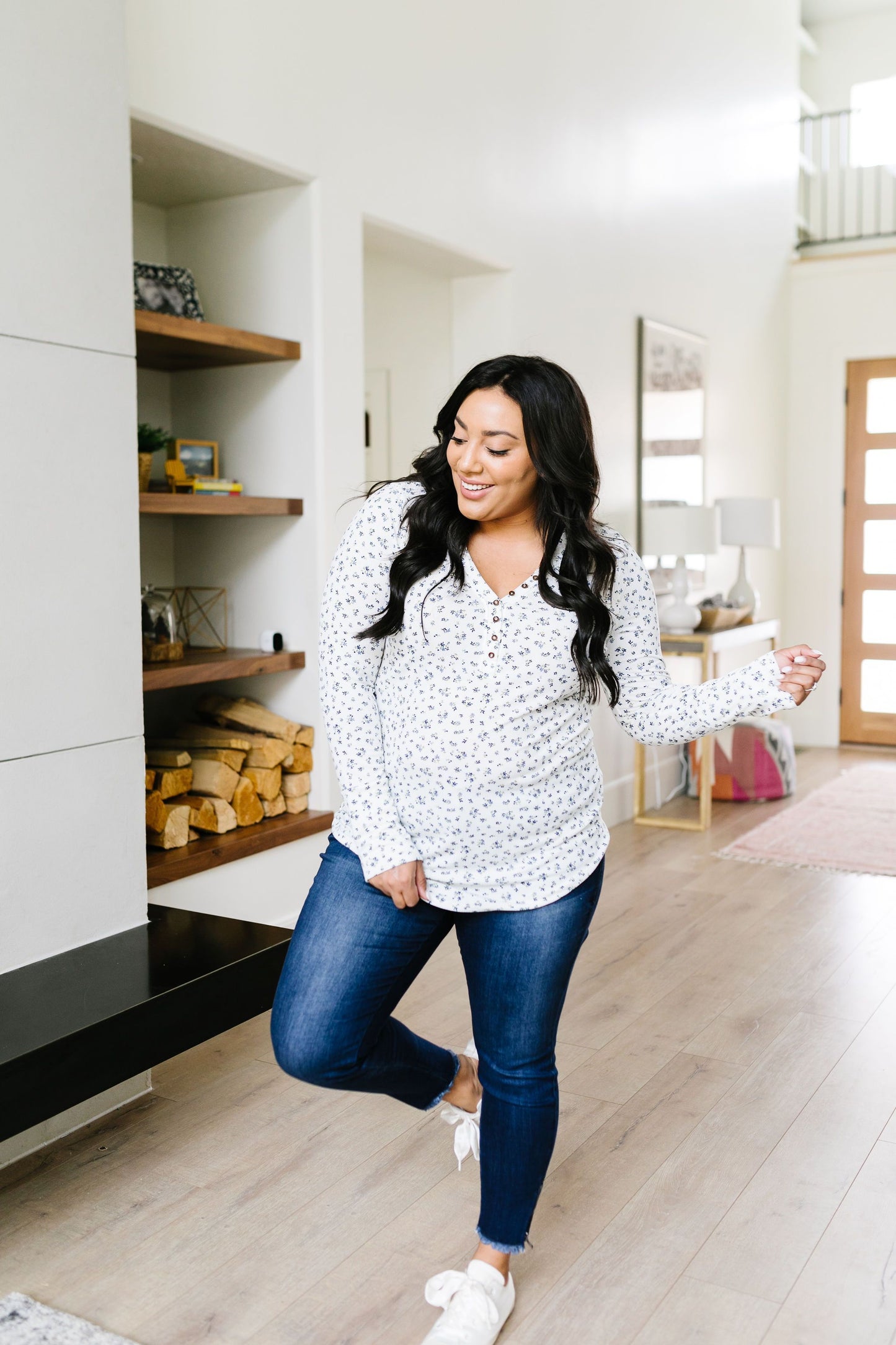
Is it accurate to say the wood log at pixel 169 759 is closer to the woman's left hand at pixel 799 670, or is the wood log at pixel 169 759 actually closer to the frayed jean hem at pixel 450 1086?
the frayed jean hem at pixel 450 1086

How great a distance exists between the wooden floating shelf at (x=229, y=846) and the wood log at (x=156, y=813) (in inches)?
2.5

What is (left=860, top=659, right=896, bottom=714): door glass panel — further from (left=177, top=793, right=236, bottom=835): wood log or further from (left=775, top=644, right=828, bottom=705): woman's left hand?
(left=775, top=644, right=828, bottom=705): woman's left hand

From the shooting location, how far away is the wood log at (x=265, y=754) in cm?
344

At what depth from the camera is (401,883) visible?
1.72 metres

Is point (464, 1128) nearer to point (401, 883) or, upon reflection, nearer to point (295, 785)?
point (401, 883)

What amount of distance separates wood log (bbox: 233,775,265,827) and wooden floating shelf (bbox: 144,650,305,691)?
0.96ft

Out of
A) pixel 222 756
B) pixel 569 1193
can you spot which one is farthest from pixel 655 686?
pixel 222 756

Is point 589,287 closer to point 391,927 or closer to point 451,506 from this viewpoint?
point 451,506

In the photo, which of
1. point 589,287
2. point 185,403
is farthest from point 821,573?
point 185,403

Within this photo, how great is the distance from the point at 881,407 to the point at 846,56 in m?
2.90

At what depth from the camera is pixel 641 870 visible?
14.7ft

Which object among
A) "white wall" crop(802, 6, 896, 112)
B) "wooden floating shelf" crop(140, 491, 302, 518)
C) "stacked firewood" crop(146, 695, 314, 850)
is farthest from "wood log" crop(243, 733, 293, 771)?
"white wall" crop(802, 6, 896, 112)

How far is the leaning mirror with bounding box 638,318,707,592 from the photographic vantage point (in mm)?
5402

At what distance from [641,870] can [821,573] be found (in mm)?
3431
